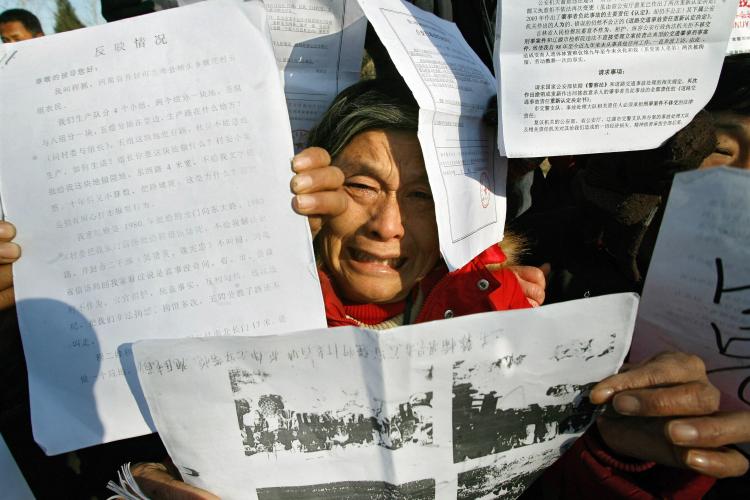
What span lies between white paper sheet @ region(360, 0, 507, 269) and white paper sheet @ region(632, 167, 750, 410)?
45cm

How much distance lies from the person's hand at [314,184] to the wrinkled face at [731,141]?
3.37 feet

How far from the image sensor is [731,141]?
1.26 metres

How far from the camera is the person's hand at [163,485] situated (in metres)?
0.96

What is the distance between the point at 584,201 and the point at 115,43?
1635 millimetres

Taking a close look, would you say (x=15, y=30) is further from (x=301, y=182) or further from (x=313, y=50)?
(x=301, y=182)

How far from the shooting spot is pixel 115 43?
92cm

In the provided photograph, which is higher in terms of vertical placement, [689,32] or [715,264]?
[689,32]

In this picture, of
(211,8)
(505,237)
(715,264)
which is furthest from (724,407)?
(211,8)

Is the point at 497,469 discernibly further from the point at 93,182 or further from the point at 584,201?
the point at 584,201

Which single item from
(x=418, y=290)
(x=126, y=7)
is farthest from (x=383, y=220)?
(x=126, y=7)

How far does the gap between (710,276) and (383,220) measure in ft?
2.60

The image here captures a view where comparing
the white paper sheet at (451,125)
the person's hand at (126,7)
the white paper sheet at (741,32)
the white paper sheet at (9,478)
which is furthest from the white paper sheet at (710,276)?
the person's hand at (126,7)

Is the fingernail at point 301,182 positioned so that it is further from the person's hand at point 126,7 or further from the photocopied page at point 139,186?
the person's hand at point 126,7

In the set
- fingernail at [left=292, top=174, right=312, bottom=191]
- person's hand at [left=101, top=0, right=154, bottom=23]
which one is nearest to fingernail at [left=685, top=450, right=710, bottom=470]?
fingernail at [left=292, top=174, right=312, bottom=191]
